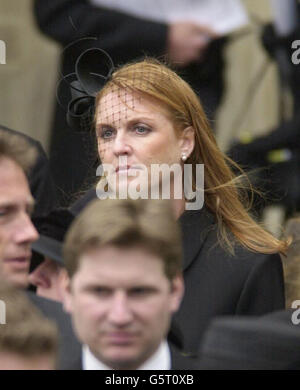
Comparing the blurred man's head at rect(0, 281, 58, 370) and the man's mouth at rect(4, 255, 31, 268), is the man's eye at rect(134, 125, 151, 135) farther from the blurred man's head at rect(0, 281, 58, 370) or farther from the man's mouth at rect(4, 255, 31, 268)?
the blurred man's head at rect(0, 281, 58, 370)

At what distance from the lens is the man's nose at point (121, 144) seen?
3.03 meters

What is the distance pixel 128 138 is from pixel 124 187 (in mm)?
153

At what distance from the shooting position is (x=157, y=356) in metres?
2.55

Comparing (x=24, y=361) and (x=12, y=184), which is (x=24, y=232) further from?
(x=24, y=361)

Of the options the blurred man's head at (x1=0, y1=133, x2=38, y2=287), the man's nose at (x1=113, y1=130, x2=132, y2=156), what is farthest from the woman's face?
the blurred man's head at (x1=0, y1=133, x2=38, y2=287)

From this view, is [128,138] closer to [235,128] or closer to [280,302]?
[280,302]

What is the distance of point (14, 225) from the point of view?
2.84 meters

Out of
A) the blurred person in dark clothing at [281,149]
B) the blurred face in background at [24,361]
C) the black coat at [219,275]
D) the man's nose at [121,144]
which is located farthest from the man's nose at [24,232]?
the blurred person in dark clothing at [281,149]

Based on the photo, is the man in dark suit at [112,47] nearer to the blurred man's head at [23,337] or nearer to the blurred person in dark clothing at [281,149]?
the blurred person in dark clothing at [281,149]

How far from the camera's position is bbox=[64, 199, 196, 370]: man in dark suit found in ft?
8.04

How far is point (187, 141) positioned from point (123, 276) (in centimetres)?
84

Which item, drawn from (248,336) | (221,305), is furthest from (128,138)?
(248,336)

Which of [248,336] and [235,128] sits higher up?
[235,128]

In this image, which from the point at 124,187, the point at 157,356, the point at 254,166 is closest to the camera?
the point at 157,356
